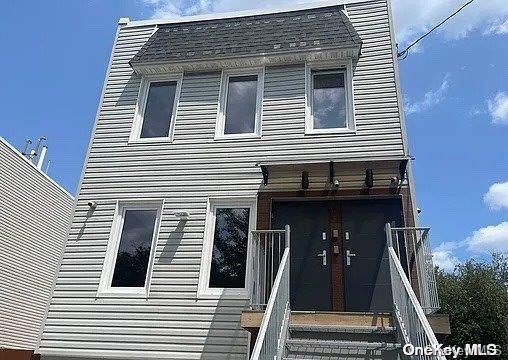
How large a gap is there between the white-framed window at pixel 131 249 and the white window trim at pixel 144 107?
127 cm

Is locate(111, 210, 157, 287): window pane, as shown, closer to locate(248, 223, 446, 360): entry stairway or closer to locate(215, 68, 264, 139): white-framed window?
locate(215, 68, 264, 139): white-framed window

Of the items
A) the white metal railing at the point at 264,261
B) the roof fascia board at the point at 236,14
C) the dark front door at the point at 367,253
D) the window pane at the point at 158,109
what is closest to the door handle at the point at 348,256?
the dark front door at the point at 367,253

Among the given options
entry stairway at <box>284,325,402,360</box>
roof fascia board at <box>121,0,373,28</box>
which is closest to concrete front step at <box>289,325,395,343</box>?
entry stairway at <box>284,325,402,360</box>

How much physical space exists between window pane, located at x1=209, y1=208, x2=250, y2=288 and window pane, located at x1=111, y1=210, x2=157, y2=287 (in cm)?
113

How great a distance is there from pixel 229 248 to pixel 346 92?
3443 millimetres

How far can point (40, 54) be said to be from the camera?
10.9m

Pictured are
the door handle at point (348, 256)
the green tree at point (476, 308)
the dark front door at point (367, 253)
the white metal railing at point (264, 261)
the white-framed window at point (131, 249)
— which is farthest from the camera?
the green tree at point (476, 308)

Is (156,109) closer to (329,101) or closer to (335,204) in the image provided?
(329,101)

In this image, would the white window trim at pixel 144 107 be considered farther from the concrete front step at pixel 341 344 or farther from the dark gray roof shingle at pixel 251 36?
the concrete front step at pixel 341 344

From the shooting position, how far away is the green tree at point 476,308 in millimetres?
13312

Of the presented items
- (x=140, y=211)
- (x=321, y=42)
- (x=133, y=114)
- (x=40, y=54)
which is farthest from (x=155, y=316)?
(x=40, y=54)

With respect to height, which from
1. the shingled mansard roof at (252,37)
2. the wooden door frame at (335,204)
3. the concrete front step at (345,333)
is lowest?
the concrete front step at (345,333)

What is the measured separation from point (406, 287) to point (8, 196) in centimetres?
1117

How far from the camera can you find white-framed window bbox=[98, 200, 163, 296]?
6.43 meters
